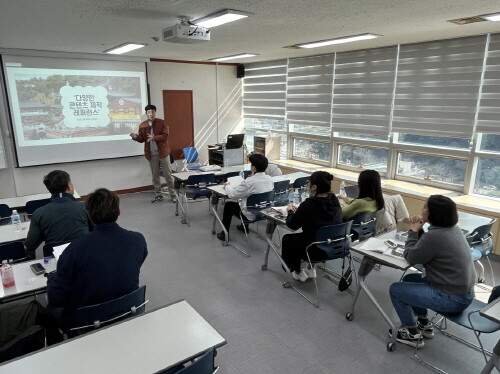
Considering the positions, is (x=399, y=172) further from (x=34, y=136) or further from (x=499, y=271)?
(x=34, y=136)

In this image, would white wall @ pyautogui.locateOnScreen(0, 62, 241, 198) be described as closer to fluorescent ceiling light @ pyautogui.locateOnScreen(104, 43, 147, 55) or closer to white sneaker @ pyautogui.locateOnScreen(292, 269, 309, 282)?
fluorescent ceiling light @ pyautogui.locateOnScreen(104, 43, 147, 55)

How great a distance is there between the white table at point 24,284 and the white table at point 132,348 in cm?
70

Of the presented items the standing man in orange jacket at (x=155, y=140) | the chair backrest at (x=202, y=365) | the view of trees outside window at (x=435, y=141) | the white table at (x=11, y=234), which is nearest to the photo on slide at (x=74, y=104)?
the standing man in orange jacket at (x=155, y=140)

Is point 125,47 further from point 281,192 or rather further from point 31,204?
point 281,192

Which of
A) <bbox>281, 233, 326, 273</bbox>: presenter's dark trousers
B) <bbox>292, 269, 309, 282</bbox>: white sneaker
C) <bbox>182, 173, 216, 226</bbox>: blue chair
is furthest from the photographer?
<bbox>182, 173, 216, 226</bbox>: blue chair

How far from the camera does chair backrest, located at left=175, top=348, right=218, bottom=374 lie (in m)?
→ 1.42

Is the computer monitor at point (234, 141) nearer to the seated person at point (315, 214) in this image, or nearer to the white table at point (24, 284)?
the seated person at point (315, 214)

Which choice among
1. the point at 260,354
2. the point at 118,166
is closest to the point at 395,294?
the point at 260,354

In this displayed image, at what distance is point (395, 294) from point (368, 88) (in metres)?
→ 4.15

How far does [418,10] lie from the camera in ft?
10.2

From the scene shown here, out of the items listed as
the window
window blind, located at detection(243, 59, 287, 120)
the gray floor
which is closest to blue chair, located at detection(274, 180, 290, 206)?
the gray floor

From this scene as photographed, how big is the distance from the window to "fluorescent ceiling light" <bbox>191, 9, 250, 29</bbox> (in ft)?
12.5

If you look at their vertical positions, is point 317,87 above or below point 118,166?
above

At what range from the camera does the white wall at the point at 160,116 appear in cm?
605
